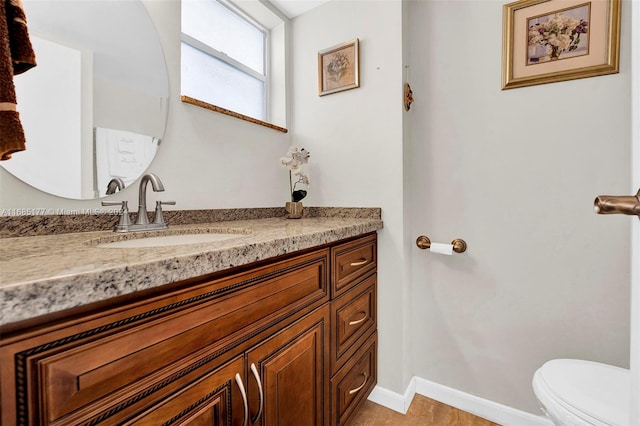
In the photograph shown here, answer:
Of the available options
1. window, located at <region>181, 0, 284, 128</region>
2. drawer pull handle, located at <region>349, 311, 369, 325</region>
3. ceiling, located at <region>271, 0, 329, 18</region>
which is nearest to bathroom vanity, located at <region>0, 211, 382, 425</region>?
drawer pull handle, located at <region>349, 311, 369, 325</region>

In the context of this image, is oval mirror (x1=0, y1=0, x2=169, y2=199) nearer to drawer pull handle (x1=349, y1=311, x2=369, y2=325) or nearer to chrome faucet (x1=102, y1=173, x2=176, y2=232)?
chrome faucet (x1=102, y1=173, x2=176, y2=232)

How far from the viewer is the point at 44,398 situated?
36 centimetres

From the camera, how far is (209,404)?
56 centimetres

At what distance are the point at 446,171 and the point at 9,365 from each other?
1.52 m

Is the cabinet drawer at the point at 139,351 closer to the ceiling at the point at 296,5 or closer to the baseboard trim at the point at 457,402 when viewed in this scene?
the baseboard trim at the point at 457,402

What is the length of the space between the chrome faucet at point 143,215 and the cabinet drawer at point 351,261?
0.64m

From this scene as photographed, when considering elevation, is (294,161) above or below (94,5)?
below

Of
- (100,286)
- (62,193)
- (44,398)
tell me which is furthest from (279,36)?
(44,398)

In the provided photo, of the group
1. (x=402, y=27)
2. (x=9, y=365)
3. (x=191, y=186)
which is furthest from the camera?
(x=402, y=27)

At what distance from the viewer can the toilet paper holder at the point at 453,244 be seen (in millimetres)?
1335

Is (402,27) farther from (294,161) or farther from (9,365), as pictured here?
(9,365)

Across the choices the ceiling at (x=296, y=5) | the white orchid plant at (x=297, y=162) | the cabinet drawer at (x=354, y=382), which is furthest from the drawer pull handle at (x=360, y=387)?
the ceiling at (x=296, y=5)

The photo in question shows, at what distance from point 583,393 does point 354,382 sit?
0.76m

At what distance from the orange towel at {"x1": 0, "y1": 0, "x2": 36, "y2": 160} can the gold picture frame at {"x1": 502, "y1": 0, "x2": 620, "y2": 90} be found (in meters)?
1.64
